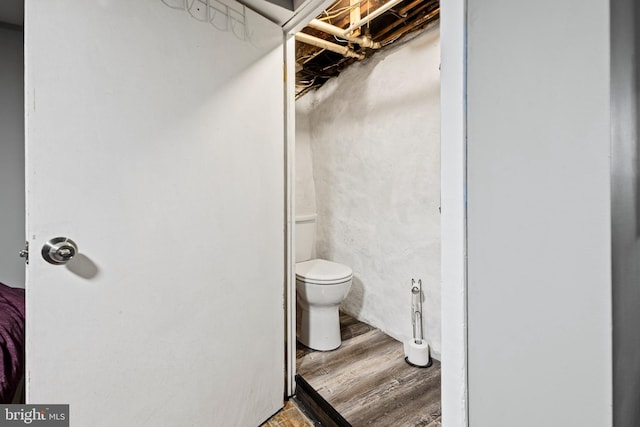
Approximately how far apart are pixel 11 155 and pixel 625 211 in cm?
254

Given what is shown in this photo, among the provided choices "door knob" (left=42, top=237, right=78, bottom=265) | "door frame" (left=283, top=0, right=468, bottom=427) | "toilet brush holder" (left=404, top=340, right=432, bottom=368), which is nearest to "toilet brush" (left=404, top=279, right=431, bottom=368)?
"toilet brush holder" (left=404, top=340, right=432, bottom=368)

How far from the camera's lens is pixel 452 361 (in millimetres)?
717

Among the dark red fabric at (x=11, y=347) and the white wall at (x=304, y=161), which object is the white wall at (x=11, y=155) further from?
the white wall at (x=304, y=161)

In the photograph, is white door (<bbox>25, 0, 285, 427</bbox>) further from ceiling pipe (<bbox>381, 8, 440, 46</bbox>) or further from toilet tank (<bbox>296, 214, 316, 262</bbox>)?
toilet tank (<bbox>296, 214, 316, 262</bbox>)

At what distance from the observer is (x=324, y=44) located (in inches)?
77.2

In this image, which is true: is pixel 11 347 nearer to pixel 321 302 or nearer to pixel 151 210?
pixel 151 210

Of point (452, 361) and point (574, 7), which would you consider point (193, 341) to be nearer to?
point (452, 361)

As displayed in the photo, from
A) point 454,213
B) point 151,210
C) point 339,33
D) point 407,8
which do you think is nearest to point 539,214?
point 454,213

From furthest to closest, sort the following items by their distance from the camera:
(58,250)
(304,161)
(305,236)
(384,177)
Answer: (304,161), (305,236), (384,177), (58,250)

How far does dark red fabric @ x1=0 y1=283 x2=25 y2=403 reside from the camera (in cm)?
97

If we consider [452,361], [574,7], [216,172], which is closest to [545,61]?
[574,7]

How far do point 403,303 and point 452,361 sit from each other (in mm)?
1362

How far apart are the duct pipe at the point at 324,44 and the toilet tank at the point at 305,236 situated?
1229 millimetres

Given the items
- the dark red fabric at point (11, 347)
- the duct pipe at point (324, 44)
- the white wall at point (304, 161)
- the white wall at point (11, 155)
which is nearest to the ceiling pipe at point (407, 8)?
the duct pipe at point (324, 44)
